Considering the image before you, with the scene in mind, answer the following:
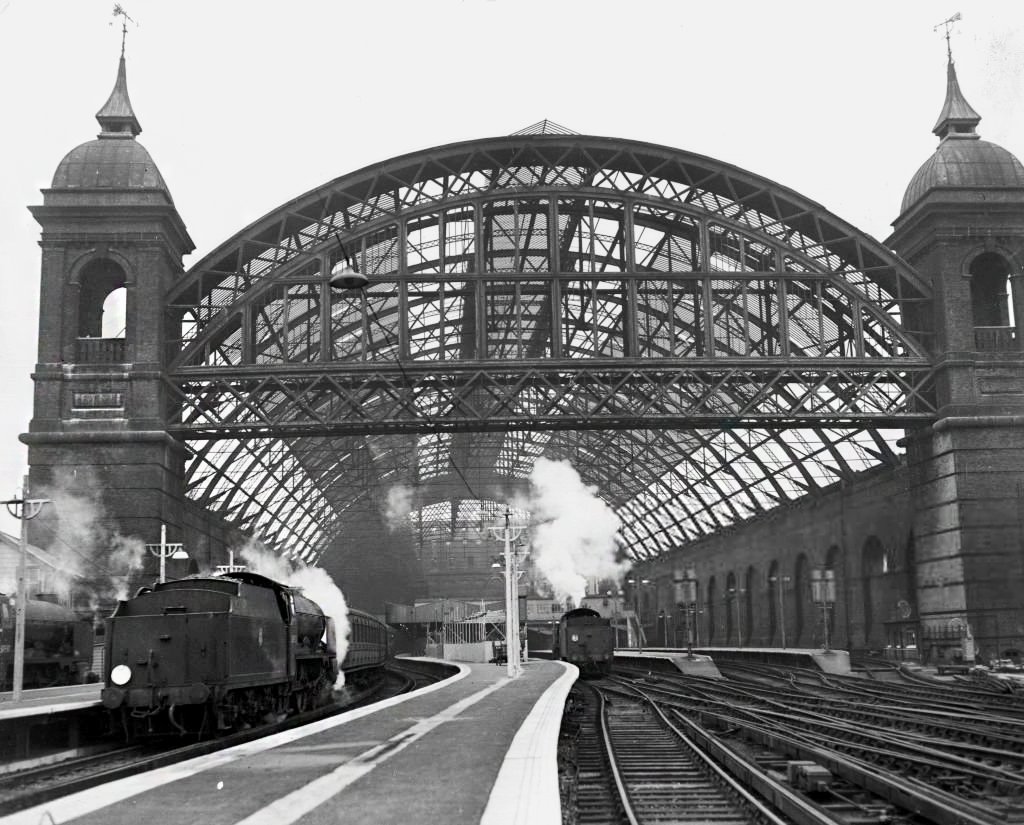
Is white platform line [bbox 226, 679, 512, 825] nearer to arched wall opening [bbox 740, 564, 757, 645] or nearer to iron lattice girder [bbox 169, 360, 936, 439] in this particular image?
iron lattice girder [bbox 169, 360, 936, 439]

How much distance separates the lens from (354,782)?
1002 cm

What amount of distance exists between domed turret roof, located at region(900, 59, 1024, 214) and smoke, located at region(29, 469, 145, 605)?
28.7 meters

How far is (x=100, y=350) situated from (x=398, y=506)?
45294 mm

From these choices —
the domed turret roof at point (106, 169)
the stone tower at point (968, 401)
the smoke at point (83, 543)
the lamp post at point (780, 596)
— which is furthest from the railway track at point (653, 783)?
the lamp post at point (780, 596)

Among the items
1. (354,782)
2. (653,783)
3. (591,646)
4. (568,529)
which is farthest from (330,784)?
(568,529)

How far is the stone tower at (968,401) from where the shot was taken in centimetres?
3391

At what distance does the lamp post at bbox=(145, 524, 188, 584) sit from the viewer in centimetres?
3275

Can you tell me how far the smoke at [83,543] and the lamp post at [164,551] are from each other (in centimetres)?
42

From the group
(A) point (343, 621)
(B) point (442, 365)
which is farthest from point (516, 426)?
(A) point (343, 621)

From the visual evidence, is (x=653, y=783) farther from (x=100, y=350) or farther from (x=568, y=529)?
(x=568, y=529)

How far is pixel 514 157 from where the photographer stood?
39.2 meters

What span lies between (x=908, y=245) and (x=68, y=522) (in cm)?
2972

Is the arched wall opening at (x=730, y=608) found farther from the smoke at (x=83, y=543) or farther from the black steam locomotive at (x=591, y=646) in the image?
the smoke at (x=83, y=543)

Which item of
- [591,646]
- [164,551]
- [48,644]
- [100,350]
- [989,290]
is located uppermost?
[989,290]
